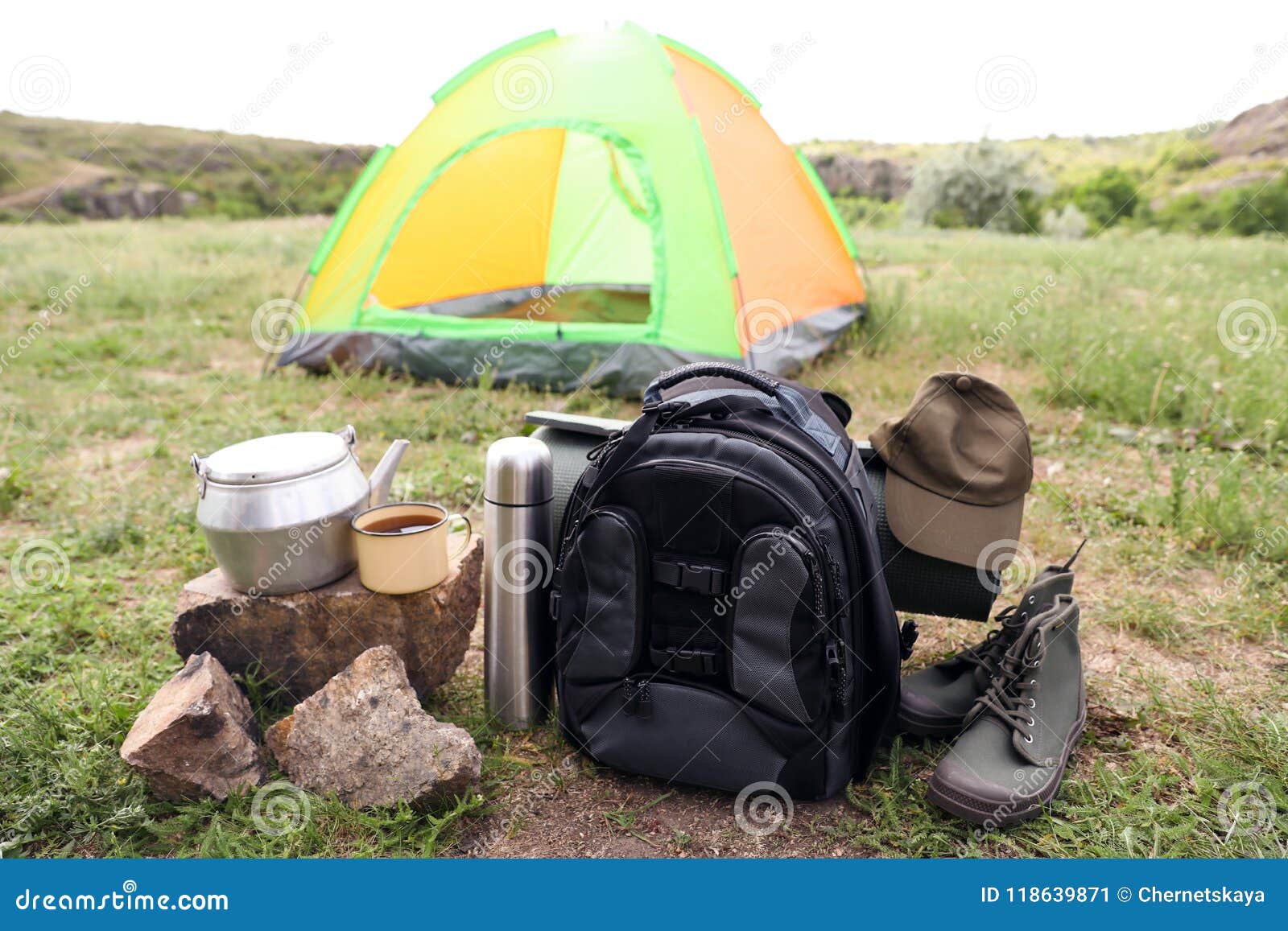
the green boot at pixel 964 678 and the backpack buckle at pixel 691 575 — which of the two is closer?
the backpack buckle at pixel 691 575

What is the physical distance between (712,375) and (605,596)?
0.47 m

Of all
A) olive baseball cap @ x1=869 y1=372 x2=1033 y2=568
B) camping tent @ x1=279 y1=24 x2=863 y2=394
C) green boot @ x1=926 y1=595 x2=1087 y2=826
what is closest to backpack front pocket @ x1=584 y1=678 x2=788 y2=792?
green boot @ x1=926 y1=595 x2=1087 y2=826

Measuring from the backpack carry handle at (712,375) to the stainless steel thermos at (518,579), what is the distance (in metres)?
0.28

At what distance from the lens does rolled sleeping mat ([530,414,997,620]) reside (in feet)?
5.98

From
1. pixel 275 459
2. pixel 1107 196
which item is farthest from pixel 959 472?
pixel 1107 196

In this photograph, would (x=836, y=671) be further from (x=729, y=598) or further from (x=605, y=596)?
(x=605, y=596)

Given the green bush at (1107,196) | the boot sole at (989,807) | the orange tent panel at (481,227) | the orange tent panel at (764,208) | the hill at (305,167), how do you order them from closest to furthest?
the boot sole at (989,807), the orange tent panel at (764,208), the orange tent panel at (481,227), the green bush at (1107,196), the hill at (305,167)

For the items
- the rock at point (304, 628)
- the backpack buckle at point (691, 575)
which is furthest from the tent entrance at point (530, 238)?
the backpack buckle at point (691, 575)

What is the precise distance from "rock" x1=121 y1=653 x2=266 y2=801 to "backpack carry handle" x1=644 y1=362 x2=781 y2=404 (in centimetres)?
98

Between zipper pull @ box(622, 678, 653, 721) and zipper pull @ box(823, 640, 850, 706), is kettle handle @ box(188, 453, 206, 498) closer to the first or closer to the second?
zipper pull @ box(622, 678, 653, 721)

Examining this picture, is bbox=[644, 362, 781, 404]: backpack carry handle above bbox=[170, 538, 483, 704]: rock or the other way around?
above

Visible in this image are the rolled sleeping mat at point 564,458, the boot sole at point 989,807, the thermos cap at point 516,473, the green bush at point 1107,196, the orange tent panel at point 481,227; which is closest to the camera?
the boot sole at point 989,807

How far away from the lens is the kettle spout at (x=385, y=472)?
1952mm

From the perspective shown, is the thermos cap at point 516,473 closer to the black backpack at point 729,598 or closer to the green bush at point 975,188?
the black backpack at point 729,598
